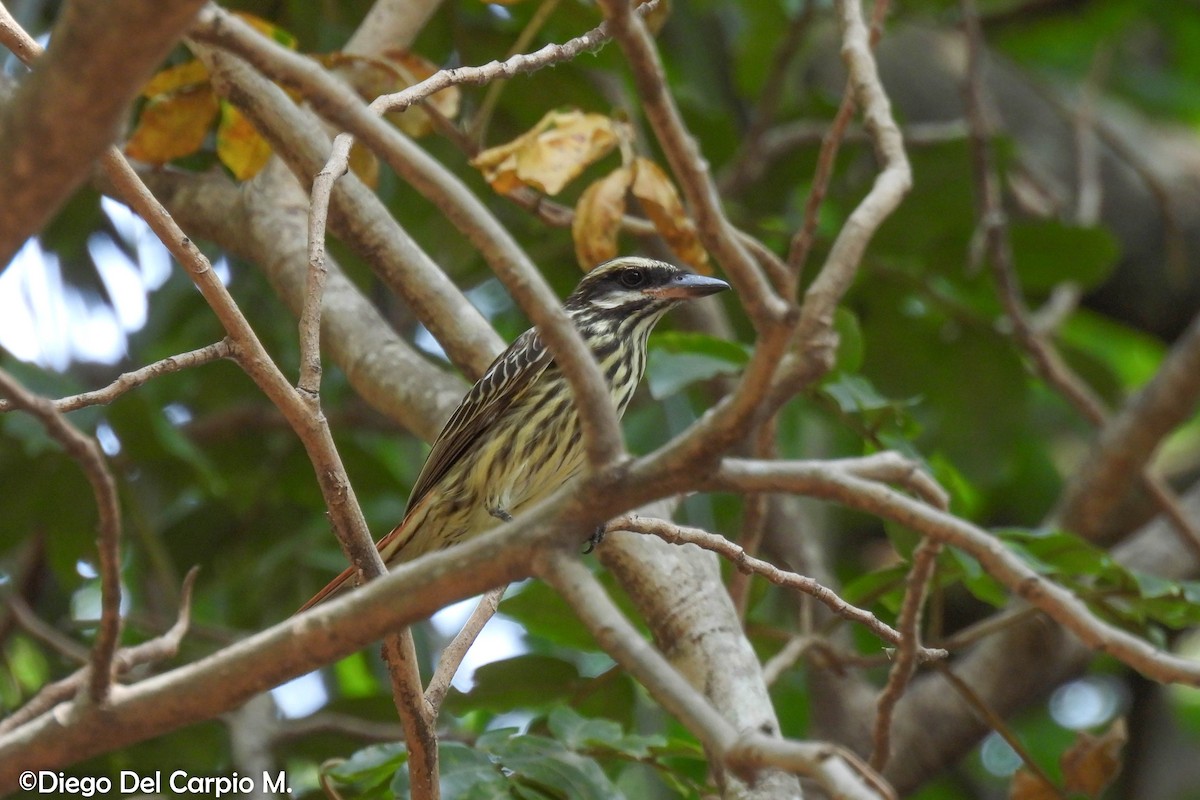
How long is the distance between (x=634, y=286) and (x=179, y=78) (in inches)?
51.4

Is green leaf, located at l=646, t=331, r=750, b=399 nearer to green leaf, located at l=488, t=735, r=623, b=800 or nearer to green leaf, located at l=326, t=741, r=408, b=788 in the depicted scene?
green leaf, located at l=488, t=735, r=623, b=800

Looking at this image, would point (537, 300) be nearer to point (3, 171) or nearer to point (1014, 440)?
point (3, 171)

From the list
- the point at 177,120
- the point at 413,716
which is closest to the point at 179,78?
the point at 177,120

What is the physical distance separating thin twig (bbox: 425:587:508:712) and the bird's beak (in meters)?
1.29

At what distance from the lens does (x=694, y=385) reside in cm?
460

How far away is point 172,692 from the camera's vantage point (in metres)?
1.50

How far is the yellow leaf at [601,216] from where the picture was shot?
337 cm

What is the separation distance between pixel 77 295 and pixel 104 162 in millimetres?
3255

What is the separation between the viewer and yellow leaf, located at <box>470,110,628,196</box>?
3242mm

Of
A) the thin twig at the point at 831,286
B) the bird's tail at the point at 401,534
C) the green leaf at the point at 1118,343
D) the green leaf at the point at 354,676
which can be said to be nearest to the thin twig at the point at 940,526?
the thin twig at the point at 831,286

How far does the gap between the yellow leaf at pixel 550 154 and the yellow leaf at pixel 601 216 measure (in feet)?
0.26

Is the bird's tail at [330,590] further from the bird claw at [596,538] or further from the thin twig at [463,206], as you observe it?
the thin twig at [463,206]

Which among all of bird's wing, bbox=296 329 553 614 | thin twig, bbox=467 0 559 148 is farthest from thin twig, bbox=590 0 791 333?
thin twig, bbox=467 0 559 148

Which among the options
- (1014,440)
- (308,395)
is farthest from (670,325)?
(308,395)
